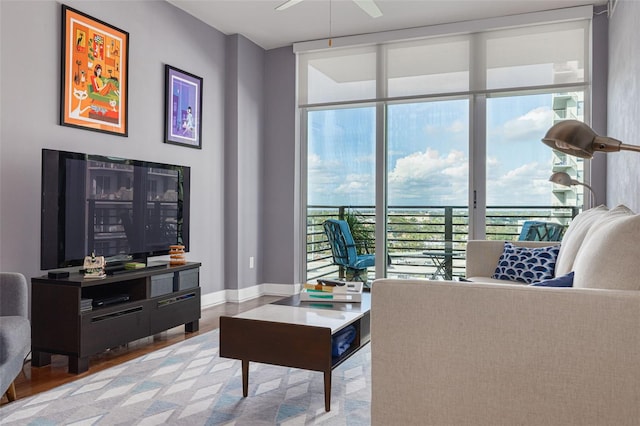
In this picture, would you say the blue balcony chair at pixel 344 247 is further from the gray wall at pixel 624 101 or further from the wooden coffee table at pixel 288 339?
the wooden coffee table at pixel 288 339

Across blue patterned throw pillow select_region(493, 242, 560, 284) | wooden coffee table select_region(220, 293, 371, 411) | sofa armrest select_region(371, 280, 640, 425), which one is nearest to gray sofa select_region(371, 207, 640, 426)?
sofa armrest select_region(371, 280, 640, 425)

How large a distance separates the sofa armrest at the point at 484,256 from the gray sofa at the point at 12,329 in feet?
9.49

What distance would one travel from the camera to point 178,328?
157 inches

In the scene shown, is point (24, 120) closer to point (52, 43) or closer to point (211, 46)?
point (52, 43)

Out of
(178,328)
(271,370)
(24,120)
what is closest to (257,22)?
(24,120)

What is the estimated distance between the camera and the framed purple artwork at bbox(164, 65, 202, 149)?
4371 mm

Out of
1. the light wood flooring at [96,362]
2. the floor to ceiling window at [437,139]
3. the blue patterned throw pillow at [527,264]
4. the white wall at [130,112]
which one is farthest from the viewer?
the floor to ceiling window at [437,139]

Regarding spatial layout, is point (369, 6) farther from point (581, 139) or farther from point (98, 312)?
point (98, 312)

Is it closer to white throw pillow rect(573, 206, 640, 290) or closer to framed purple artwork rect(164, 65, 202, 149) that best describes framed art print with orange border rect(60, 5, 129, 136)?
framed purple artwork rect(164, 65, 202, 149)

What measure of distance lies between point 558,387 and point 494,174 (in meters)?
3.69

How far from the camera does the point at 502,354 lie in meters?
1.44

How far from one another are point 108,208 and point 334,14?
2799 millimetres

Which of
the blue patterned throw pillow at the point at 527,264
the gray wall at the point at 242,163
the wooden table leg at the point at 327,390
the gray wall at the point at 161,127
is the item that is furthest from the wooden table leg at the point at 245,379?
the gray wall at the point at 242,163

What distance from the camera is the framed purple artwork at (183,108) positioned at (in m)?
4.37
